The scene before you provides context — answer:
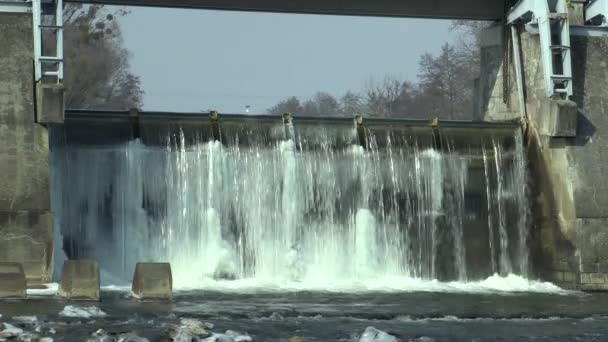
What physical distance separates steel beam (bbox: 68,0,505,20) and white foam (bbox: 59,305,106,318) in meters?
12.8

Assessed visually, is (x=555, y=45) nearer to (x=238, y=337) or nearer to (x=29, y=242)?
(x=29, y=242)

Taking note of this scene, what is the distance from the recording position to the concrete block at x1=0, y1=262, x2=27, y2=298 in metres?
24.8

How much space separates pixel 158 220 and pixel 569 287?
11367mm

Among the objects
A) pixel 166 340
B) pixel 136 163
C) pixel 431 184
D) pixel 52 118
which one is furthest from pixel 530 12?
→ pixel 166 340

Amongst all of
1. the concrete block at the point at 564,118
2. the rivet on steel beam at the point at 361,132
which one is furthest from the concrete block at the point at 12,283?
the concrete block at the point at 564,118

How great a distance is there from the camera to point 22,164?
2798cm

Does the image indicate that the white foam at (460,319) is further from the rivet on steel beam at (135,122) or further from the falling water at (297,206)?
the rivet on steel beam at (135,122)

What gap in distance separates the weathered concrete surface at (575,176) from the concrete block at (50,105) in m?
13.7

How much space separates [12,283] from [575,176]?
52.1 ft

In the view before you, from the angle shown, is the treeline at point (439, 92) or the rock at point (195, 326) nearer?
the rock at point (195, 326)

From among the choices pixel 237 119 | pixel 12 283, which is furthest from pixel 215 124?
pixel 12 283

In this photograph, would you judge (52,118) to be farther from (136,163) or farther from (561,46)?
(561,46)

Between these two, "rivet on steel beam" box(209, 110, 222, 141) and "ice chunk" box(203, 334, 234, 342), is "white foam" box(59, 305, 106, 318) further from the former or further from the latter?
"rivet on steel beam" box(209, 110, 222, 141)

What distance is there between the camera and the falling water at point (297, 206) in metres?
30.7
